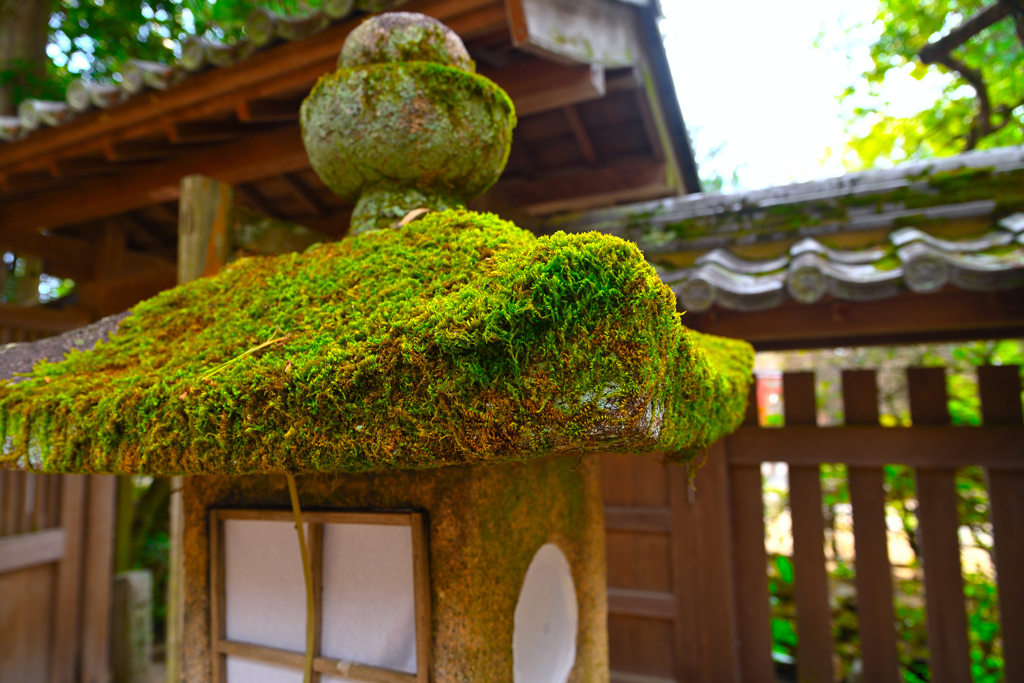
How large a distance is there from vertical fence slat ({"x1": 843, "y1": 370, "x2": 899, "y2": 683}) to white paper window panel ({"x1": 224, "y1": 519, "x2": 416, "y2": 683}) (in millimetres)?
2704

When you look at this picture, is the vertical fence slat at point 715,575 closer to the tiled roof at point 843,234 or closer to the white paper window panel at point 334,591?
the tiled roof at point 843,234

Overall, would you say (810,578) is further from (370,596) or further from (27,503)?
(27,503)

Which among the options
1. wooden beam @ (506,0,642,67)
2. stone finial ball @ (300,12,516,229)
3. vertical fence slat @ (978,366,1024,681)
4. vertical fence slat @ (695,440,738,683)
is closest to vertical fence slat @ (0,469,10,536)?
stone finial ball @ (300,12,516,229)

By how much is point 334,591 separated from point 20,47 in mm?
5995

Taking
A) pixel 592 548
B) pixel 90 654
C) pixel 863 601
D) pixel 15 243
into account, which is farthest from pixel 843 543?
pixel 15 243

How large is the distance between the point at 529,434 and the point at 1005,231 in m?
3.06

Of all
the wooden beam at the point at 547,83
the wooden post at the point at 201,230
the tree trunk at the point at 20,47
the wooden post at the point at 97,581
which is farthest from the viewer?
the tree trunk at the point at 20,47

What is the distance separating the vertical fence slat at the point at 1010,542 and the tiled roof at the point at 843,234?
2.86 ft

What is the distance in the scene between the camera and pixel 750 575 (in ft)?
10.7

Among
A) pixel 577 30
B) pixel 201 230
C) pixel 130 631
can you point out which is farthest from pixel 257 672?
pixel 130 631

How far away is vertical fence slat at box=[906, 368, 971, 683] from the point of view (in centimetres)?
282

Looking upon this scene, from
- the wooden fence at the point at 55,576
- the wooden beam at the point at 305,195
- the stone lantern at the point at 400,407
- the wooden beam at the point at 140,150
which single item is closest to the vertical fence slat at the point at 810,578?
the stone lantern at the point at 400,407

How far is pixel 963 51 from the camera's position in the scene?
19.8ft

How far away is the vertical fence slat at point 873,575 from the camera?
9.66 ft
